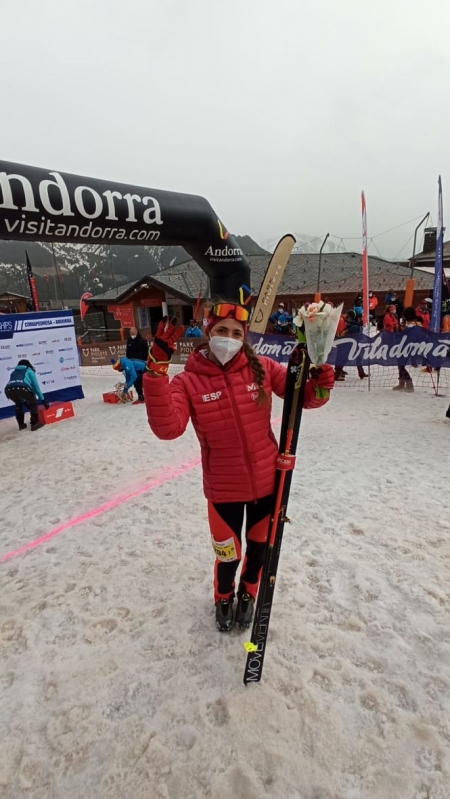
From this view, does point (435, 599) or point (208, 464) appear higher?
point (208, 464)

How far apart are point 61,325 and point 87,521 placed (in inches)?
289

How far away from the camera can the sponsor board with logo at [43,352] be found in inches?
359

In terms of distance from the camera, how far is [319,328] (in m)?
2.09

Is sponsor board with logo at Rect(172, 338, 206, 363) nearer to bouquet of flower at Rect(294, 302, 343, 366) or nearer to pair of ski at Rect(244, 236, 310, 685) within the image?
pair of ski at Rect(244, 236, 310, 685)

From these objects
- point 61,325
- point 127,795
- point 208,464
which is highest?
point 61,325

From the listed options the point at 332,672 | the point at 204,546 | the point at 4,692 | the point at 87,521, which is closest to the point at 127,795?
the point at 4,692

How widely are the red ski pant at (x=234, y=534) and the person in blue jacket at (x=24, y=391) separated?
663 centimetres

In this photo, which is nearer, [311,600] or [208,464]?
[208,464]

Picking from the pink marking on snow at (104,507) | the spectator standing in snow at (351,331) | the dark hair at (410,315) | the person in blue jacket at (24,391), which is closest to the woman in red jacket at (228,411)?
the pink marking on snow at (104,507)

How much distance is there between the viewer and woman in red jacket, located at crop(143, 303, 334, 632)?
2176 mm

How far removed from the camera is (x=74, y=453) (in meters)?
6.72

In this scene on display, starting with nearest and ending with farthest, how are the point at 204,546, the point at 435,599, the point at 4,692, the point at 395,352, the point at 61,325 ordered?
the point at 4,692, the point at 435,599, the point at 204,546, the point at 395,352, the point at 61,325

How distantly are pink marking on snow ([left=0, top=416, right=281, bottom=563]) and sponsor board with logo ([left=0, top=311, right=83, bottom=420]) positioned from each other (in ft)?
18.2

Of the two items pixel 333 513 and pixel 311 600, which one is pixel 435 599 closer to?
pixel 311 600
